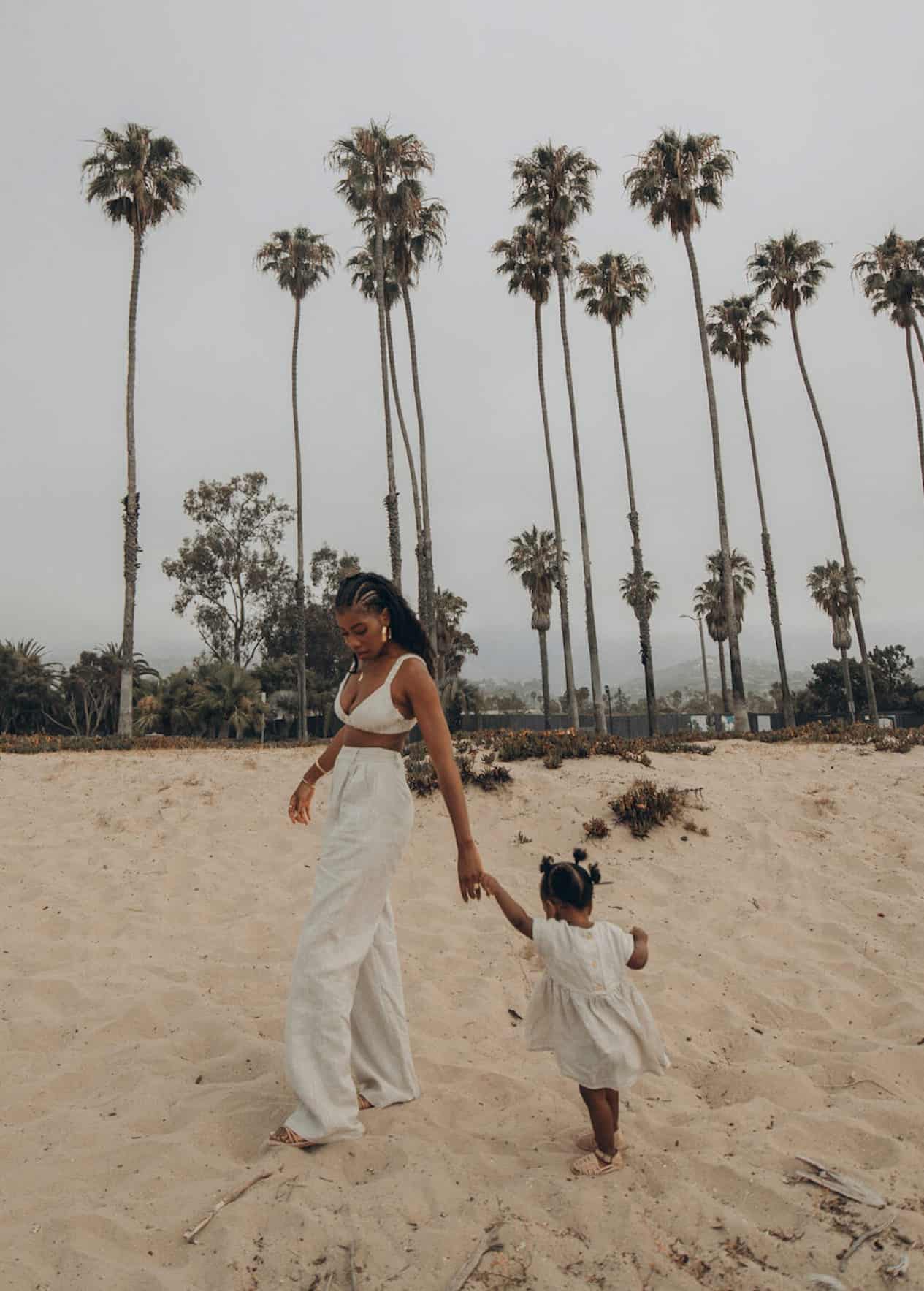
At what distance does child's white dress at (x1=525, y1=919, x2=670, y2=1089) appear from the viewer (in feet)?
9.78

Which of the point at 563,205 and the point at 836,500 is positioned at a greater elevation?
the point at 563,205

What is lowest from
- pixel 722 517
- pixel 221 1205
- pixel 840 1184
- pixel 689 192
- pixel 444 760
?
pixel 840 1184

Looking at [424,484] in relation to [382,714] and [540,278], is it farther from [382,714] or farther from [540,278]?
[382,714]

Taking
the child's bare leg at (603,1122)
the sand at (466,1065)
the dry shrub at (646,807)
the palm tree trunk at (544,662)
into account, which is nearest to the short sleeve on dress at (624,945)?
the child's bare leg at (603,1122)

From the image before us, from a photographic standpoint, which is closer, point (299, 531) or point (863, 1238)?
point (863, 1238)

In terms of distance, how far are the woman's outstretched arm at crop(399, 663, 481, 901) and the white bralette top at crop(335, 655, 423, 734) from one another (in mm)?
63

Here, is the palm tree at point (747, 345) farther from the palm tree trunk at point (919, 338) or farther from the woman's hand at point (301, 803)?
the woman's hand at point (301, 803)

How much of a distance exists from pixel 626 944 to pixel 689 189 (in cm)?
2533

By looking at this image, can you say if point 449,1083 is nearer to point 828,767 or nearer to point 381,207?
point 828,767

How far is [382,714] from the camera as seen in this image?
3281 millimetres

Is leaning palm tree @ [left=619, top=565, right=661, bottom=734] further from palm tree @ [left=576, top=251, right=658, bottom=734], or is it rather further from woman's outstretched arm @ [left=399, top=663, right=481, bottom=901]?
woman's outstretched arm @ [left=399, top=663, right=481, bottom=901]

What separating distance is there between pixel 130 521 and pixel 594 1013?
2100 cm

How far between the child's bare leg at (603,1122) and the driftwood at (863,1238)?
84cm

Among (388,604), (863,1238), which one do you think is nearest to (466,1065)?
(863,1238)
